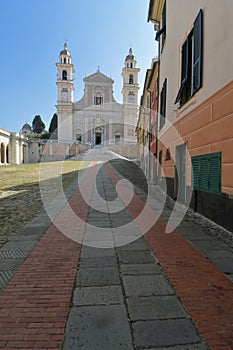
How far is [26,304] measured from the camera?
7.38 feet

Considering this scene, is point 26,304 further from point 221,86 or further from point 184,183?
point 184,183

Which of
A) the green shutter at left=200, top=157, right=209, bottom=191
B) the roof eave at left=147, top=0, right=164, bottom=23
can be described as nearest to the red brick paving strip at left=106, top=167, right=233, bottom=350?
the green shutter at left=200, top=157, right=209, bottom=191

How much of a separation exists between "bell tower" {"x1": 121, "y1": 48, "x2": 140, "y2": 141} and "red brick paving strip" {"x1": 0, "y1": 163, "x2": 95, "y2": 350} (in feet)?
157

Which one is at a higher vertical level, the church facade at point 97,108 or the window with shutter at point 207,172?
the church facade at point 97,108

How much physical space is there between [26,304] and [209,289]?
176cm

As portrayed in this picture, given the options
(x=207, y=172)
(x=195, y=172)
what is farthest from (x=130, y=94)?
(x=207, y=172)

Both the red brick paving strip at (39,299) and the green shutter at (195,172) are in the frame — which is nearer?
the red brick paving strip at (39,299)

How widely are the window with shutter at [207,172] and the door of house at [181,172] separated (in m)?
1.10

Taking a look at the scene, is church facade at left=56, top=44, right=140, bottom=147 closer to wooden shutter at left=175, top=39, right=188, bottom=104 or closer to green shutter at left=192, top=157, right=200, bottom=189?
wooden shutter at left=175, top=39, right=188, bottom=104

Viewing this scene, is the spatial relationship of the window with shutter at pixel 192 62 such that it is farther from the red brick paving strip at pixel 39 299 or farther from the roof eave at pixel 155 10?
the roof eave at pixel 155 10

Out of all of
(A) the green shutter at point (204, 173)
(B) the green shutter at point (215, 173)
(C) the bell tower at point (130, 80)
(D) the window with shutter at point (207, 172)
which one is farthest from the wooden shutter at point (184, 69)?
(C) the bell tower at point (130, 80)

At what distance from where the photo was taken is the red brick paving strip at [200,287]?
188 centimetres

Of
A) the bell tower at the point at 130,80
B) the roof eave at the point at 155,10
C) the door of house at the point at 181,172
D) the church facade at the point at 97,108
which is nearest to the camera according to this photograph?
the door of house at the point at 181,172

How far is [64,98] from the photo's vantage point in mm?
50438
